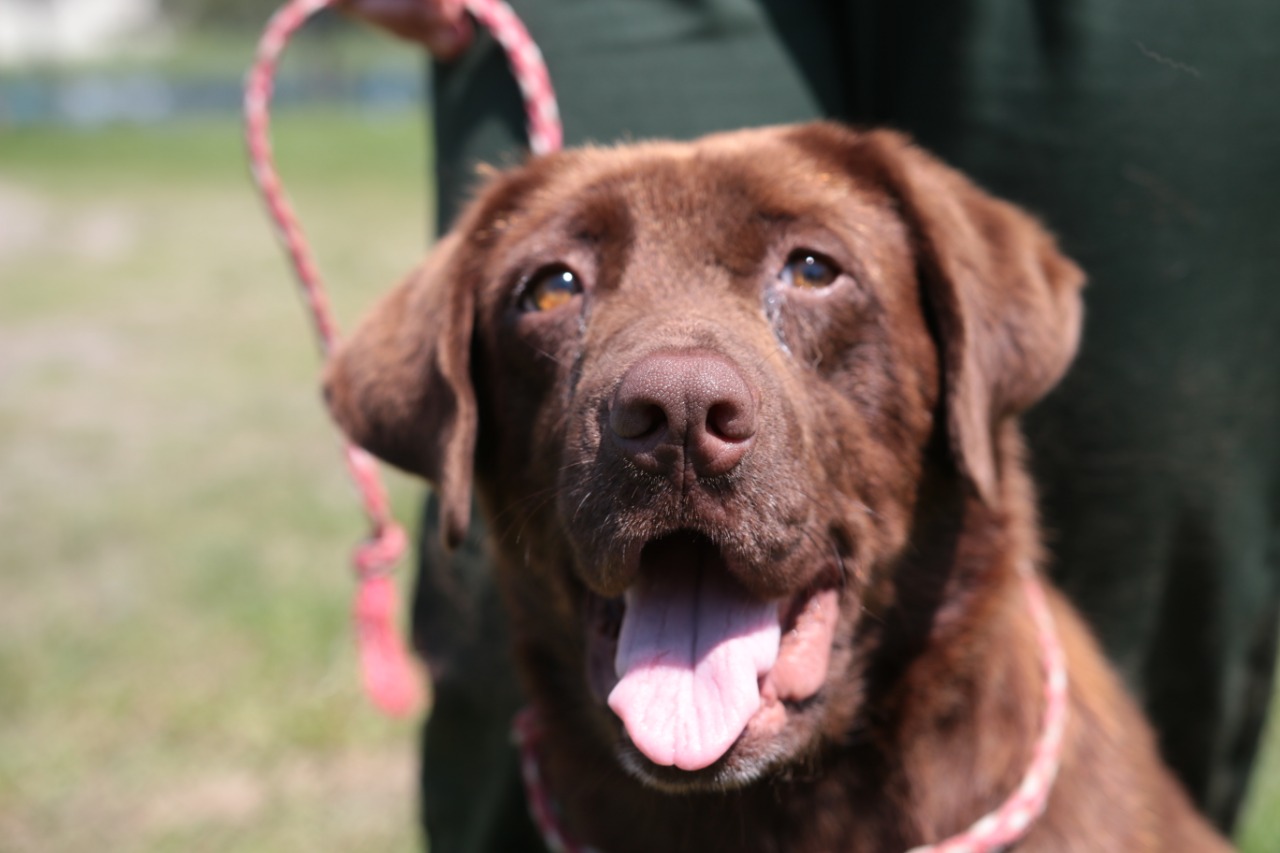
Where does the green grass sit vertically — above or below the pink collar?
below

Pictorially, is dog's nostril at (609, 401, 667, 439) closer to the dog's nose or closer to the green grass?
the dog's nose

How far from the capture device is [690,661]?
94.9 inches

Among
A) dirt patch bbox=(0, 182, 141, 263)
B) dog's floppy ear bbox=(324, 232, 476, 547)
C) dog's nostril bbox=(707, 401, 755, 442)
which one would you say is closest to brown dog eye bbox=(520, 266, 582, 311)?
dog's floppy ear bbox=(324, 232, 476, 547)

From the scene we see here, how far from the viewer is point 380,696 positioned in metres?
3.57

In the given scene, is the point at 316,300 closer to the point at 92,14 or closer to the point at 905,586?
the point at 905,586

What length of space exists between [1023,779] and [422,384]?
1.48 m

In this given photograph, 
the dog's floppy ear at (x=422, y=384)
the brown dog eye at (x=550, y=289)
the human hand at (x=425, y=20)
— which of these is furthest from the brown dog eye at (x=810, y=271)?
the human hand at (x=425, y=20)

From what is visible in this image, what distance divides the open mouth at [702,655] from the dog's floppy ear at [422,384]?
46 centimetres

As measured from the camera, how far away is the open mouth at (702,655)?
2348 millimetres

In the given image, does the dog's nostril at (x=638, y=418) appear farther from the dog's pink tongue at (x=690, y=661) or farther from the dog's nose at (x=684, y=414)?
the dog's pink tongue at (x=690, y=661)

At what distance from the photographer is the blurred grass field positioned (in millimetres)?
4492

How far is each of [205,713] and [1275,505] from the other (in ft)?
12.2

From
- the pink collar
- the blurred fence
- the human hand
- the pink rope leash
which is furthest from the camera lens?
the blurred fence

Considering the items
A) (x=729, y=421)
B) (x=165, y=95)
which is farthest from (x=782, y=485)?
(x=165, y=95)
